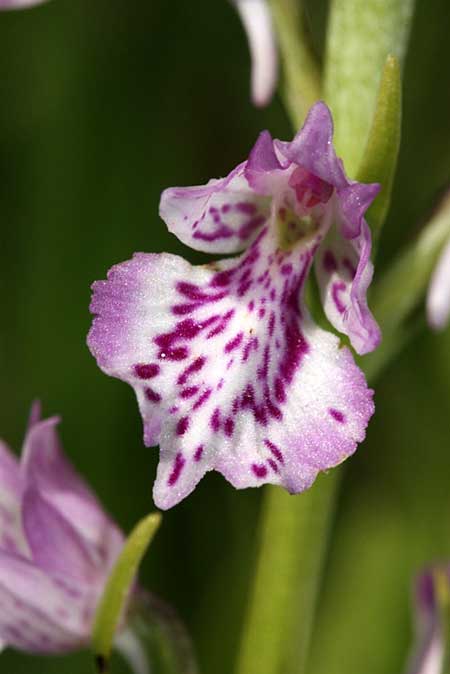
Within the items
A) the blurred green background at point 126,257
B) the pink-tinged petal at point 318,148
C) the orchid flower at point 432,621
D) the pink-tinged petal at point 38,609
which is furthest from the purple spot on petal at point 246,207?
the blurred green background at point 126,257

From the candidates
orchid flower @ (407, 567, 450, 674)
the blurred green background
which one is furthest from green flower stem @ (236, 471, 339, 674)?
the blurred green background

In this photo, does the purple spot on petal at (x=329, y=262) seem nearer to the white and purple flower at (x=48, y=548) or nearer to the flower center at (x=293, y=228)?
the flower center at (x=293, y=228)

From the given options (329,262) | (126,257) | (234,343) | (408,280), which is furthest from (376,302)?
(126,257)

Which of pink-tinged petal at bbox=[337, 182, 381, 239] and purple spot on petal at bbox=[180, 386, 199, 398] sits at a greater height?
pink-tinged petal at bbox=[337, 182, 381, 239]

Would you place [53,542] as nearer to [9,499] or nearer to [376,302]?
[9,499]

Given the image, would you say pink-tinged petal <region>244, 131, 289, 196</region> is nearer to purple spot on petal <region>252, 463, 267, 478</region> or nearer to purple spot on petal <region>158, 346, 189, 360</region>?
purple spot on petal <region>158, 346, 189, 360</region>

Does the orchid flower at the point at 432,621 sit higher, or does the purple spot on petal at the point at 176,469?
the purple spot on petal at the point at 176,469

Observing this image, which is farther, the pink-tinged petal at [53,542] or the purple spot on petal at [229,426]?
the pink-tinged petal at [53,542]

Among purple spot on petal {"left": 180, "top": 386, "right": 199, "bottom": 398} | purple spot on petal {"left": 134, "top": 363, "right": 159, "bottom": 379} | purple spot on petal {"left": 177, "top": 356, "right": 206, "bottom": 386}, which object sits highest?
purple spot on petal {"left": 134, "top": 363, "right": 159, "bottom": 379}
